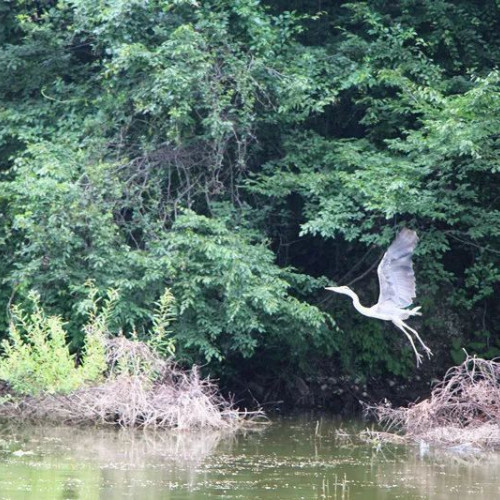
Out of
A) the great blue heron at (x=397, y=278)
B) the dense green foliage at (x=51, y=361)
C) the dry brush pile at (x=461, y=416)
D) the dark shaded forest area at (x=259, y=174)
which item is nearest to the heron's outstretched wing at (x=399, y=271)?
the great blue heron at (x=397, y=278)

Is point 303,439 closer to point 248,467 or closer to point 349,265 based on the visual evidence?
point 248,467

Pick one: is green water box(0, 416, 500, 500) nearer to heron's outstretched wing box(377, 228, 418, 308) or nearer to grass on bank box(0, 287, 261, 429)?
grass on bank box(0, 287, 261, 429)

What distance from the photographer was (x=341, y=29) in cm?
1473

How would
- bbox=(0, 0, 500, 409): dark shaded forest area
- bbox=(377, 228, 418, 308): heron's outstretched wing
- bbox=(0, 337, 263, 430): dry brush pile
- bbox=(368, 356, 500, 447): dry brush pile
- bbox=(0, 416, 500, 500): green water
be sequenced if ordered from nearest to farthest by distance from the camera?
bbox=(0, 416, 500, 500): green water
bbox=(368, 356, 500, 447): dry brush pile
bbox=(377, 228, 418, 308): heron's outstretched wing
bbox=(0, 337, 263, 430): dry brush pile
bbox=(0, 0, 500, 409): dark shaded forest area

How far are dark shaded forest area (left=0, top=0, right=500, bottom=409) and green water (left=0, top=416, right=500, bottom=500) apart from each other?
1.53 meters

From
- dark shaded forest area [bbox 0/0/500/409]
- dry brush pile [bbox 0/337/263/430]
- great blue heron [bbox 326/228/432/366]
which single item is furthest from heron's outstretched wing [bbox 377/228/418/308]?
dry brush pile [bbox 0/337/263/430]

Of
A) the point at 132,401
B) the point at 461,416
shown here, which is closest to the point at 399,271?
the point at 461,416

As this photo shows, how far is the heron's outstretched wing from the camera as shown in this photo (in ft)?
39.4

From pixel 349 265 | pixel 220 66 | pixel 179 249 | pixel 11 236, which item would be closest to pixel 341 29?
pixel 220 66

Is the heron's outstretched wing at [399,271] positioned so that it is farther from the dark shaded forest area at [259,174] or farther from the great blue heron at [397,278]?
the dark shaded forest area at [259,174]

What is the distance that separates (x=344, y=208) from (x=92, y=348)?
334 centimetres

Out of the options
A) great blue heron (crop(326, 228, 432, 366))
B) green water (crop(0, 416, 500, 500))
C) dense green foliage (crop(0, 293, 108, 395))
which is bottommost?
green water (crop(0, 416, 500, 500))

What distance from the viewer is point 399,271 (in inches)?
480

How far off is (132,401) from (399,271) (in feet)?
10.5
